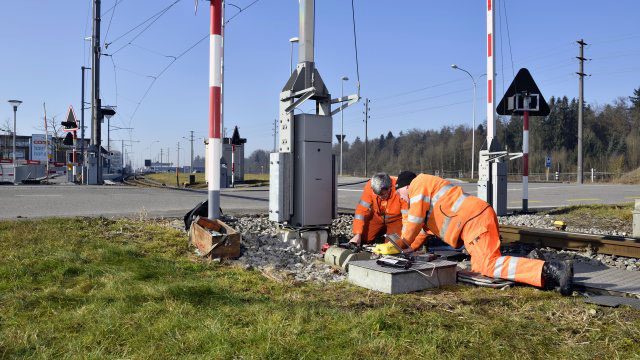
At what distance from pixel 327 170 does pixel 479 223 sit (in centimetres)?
237

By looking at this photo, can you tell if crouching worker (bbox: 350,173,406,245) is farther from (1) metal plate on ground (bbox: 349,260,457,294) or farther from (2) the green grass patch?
(2) the green grass patch

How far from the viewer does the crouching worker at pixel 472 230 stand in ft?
15.1

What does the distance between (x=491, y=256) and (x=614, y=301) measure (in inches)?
46.2

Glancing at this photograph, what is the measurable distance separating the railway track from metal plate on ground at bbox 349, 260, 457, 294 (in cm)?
326

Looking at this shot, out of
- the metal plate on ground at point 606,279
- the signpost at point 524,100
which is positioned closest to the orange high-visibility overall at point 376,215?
the metal plate on ground at point 606,279

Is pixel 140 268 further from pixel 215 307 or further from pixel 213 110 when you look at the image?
pixel 213 110

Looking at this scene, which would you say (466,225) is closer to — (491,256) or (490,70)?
(491,256)

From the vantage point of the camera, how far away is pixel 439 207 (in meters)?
5.41

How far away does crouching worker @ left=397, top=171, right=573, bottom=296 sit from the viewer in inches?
181

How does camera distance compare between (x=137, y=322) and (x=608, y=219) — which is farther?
(x=608, y=219)

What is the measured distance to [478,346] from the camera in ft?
9.68

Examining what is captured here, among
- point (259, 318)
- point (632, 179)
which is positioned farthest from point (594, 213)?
point (632, 179)

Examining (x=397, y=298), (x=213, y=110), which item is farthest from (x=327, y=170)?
(x=397, y=298)

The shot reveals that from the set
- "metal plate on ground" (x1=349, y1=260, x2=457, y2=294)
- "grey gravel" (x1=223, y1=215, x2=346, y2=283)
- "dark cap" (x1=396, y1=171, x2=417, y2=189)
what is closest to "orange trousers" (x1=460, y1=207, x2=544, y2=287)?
"metal plate on ground" (x1=349, y1=260, x2=457, y2=294)
